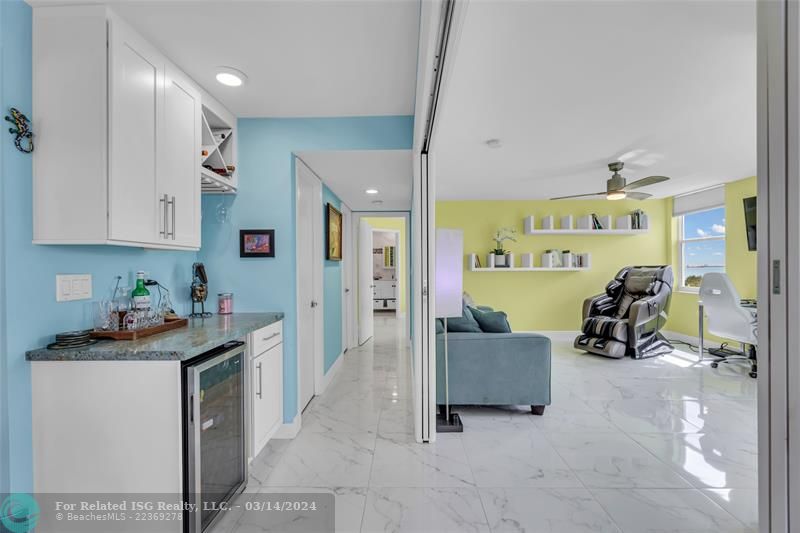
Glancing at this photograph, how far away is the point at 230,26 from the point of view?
5.51ft

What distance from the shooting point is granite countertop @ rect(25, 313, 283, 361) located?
57.4 inches

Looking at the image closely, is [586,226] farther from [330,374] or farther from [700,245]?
[330,374]

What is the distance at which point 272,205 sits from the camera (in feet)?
8.55

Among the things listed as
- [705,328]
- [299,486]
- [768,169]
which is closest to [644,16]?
[768,169]

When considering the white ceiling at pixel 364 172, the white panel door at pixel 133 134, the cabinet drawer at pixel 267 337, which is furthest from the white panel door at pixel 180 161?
the white ceiling at pixel 364 172

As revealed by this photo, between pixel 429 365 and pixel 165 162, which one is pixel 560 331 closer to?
pixel 429 365

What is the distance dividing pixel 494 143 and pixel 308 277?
83.2 inches

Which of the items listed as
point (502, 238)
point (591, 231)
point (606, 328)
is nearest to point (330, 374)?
point (606, 328)

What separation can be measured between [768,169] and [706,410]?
347 cm

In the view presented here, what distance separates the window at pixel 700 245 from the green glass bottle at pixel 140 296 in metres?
6.70

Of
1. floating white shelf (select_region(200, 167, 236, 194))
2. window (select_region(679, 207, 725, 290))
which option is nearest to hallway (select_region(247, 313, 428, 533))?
floating white shelf (select_region(200, 167, 236, 194))

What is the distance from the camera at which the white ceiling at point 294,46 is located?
1.58 meters

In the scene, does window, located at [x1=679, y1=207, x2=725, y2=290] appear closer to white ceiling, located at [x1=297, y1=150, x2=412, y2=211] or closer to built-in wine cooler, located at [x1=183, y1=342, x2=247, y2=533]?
white ceiling, located at [x1=297, y1=150, x2=412, y2=211]

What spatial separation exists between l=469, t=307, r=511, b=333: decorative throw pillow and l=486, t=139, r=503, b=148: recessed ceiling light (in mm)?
1565
